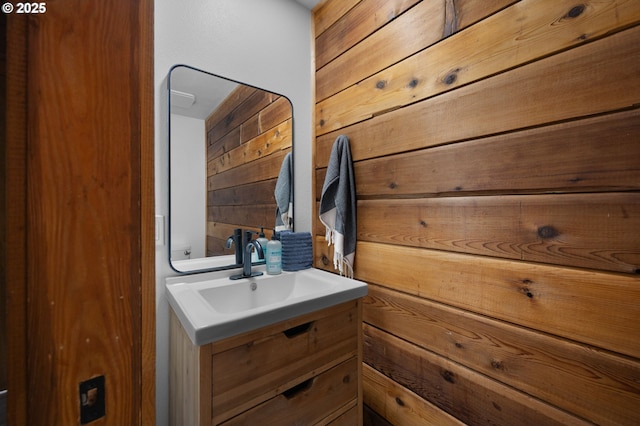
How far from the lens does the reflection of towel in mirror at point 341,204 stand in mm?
1285

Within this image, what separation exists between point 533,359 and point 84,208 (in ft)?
3.86

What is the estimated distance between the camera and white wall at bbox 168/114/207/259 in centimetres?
117

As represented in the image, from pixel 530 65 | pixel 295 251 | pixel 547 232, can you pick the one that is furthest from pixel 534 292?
pixel 295 251

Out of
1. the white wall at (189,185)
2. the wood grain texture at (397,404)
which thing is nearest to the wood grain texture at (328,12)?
the white wall at (189,185)

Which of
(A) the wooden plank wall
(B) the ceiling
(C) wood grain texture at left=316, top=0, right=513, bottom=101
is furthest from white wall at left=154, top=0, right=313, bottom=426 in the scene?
(A) the wooden plank wall

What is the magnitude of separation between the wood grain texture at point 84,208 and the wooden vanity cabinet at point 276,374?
0.27 m

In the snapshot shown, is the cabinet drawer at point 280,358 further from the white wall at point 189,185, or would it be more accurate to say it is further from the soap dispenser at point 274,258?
the white wall at point 189,185

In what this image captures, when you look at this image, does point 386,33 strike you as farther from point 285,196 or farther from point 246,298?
point 246,298

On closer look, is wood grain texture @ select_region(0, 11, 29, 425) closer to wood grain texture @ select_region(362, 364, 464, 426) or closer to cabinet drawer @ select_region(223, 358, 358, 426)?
cabinet drawer @ select_region(223, 358, 358, 426)

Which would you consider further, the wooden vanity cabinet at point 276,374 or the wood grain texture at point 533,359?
the wooden vanity cabinet at point 276,374

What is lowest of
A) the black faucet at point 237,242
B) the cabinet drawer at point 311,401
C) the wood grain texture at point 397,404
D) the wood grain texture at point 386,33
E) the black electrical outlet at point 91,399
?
the wood grain texture at point 397,404

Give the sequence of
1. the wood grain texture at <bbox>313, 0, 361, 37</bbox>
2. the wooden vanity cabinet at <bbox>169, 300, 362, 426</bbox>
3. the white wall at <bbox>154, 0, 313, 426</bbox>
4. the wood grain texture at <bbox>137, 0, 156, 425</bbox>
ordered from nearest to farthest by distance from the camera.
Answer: the wood grain texture at <bbox>137, 0, 156, 425</bbox>
the wooden vanity cabinet at <bbox>169, 300, 362, 426</bbox>
the white wall at <bbox>154, 0, 313, 426</bbox>
the wood grain texture at <bbox>313, 0, 361, 37</bbox>

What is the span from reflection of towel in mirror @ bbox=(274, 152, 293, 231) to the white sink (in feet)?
0.94

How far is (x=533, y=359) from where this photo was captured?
776mm
